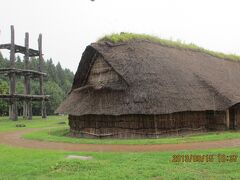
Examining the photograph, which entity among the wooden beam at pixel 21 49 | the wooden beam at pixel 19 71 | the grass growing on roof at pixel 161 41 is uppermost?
the wooden beam at pixel 21 49

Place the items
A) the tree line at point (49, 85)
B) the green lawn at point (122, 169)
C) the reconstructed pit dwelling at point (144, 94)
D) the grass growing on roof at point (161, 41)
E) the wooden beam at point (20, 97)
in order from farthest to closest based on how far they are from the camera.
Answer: the tree line at point (49, 85) → the wooden beam at point (20, 97) → the grass growing on roof at point (161, 41) → the reconstructed pit dwelling at point (144, 94) → the green lawn at point (122, 169)

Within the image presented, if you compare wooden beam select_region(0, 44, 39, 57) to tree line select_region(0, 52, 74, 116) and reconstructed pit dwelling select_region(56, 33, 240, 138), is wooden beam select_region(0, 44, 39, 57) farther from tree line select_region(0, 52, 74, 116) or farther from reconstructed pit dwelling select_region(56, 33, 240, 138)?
reconstructed pit dwelling select_region(56, 33, 240, 138)

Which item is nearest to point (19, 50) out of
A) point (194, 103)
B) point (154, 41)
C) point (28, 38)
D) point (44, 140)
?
point (28, 38)

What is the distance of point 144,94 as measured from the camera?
19.6m

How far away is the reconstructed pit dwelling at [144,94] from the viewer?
19.7m

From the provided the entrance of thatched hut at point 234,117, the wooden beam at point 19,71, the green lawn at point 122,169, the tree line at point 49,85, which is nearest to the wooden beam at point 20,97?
the wooden beam at point 19,71

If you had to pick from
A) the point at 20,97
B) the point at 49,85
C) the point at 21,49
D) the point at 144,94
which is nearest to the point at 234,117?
the point at 144,94

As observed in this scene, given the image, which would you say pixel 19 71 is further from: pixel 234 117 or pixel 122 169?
pixel 122 169

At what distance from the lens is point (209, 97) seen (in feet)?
73.6

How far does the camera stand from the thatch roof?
64.6 feet

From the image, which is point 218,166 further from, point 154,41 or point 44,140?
point 154,41

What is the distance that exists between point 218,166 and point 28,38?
36.8 metres

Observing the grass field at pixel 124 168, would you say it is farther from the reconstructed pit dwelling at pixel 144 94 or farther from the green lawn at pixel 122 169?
the reconstructed pit dwelling at pixel 144 94

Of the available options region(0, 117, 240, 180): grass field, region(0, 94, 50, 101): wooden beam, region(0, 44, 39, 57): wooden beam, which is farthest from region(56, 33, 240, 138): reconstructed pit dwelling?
region(0, 44, 39, 57): wooden beam
